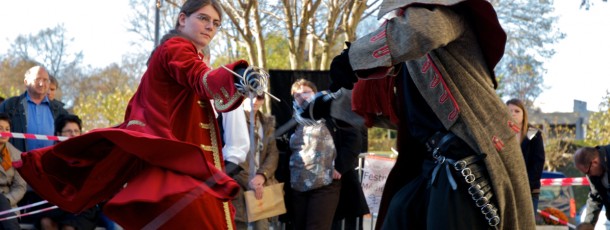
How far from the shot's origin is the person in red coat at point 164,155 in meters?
4.21

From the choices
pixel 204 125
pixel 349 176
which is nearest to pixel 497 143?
pixel 204 125

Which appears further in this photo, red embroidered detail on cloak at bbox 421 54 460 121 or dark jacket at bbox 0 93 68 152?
dark jacket at bbox 0 93 68 152

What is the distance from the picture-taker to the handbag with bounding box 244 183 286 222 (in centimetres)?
769

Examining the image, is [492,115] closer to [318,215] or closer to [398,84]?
[398,84]

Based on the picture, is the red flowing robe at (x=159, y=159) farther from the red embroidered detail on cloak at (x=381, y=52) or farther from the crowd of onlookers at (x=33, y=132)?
the crowd of onlookers at (x=33, y=132)

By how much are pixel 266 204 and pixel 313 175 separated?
2.86 ft

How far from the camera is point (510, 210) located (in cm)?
382

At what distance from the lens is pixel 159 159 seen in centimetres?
429

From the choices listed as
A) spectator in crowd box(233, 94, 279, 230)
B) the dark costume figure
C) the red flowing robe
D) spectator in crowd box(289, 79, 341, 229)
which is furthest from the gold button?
spectator in crowd box(289, 79, 341, 229)

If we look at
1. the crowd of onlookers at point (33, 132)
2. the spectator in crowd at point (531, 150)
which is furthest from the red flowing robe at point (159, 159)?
the spectator in crowd at point (531, 150)

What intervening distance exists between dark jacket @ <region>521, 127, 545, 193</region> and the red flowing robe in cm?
453

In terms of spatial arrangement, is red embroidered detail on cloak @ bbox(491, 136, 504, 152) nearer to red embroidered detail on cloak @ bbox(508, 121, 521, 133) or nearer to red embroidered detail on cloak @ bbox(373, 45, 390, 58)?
red embroidered detail on cloak @ bbox(508, 121, 521, 133)

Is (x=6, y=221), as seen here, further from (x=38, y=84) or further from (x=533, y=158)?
(x=533, y=158)

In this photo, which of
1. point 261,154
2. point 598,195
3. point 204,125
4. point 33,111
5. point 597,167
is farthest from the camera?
point 33,111
